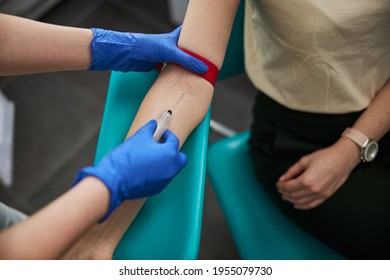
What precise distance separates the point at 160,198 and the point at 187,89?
0.84 ft

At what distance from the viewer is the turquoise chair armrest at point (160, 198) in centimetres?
80

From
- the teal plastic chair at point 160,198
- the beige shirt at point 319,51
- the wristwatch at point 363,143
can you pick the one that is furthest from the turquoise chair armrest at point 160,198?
the wristwatch at point 363,143

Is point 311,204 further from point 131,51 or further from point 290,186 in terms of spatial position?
point 131,51

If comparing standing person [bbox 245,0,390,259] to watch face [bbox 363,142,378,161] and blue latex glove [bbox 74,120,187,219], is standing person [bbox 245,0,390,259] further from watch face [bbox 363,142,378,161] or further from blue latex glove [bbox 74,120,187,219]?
blue latex glove [bbox 74,120,187,219]

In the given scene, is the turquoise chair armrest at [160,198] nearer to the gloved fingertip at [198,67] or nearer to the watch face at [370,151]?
the gloved fingertip at [198,67]

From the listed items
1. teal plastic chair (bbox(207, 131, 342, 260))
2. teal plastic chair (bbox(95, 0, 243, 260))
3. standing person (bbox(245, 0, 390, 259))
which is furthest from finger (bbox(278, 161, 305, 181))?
teal plastic chair (bbox(95, 0, 243, 260))

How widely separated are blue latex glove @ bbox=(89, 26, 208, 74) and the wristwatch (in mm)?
406

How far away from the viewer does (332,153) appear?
0.97 meters

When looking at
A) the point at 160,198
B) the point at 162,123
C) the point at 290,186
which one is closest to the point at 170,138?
the point at 162,123

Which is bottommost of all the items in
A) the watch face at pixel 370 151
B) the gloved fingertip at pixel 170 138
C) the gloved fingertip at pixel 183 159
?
the watch face at pixel 370 151

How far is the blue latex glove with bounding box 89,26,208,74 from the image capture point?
2.88 ft

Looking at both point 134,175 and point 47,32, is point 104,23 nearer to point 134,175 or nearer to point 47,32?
point 47,32

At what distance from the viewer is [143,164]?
0.79 metres

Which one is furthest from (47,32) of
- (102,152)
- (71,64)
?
(102,152)
